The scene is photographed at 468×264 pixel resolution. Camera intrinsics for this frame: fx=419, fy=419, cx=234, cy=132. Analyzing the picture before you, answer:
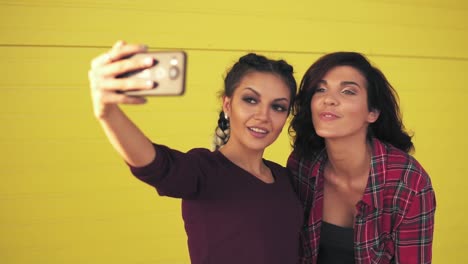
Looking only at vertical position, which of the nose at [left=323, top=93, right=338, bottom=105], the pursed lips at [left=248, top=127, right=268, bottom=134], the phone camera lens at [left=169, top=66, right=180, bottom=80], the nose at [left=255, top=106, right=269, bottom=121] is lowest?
the pursed lips at [left=248, top=127, right=268, bottom=134]

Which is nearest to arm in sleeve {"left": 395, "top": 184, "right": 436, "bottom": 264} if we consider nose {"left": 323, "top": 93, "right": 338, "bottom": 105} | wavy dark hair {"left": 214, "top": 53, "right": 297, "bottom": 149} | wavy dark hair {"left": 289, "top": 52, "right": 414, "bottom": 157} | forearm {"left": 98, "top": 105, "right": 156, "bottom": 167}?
wavy dark hair {"left": 289, "top": 52, "right": 414, "bottom": 157}

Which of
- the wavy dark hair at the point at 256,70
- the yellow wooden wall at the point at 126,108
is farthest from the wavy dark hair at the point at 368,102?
the yellow wooden wall at the point at 126,108

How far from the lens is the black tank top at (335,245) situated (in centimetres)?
176

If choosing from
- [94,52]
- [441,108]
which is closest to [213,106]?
[94,52]

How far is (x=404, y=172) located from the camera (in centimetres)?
166

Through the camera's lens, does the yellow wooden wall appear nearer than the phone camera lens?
No

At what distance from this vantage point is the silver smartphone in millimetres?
876

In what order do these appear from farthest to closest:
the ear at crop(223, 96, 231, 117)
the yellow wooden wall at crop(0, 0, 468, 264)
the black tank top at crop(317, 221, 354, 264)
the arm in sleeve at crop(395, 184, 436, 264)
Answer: the yellow wooden wall at crop(0, 0, 468, 264) < the black tank top at crop(317, 221, 354, 264) < the arm in sleeve at crop(395, 184, 436, 264) < the ear at crop(223, 96, 231, 117)

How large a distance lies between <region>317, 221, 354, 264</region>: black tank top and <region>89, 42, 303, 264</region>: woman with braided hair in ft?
1.31

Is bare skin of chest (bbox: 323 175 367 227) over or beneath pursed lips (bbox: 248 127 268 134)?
beneath

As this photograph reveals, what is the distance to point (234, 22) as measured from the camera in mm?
2639

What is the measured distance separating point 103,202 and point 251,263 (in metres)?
1.48

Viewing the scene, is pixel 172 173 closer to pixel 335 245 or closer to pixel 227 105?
pixel 227 105

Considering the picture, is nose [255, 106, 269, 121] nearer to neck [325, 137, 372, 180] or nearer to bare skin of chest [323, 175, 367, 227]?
neck [325, 137, 372, 180]
